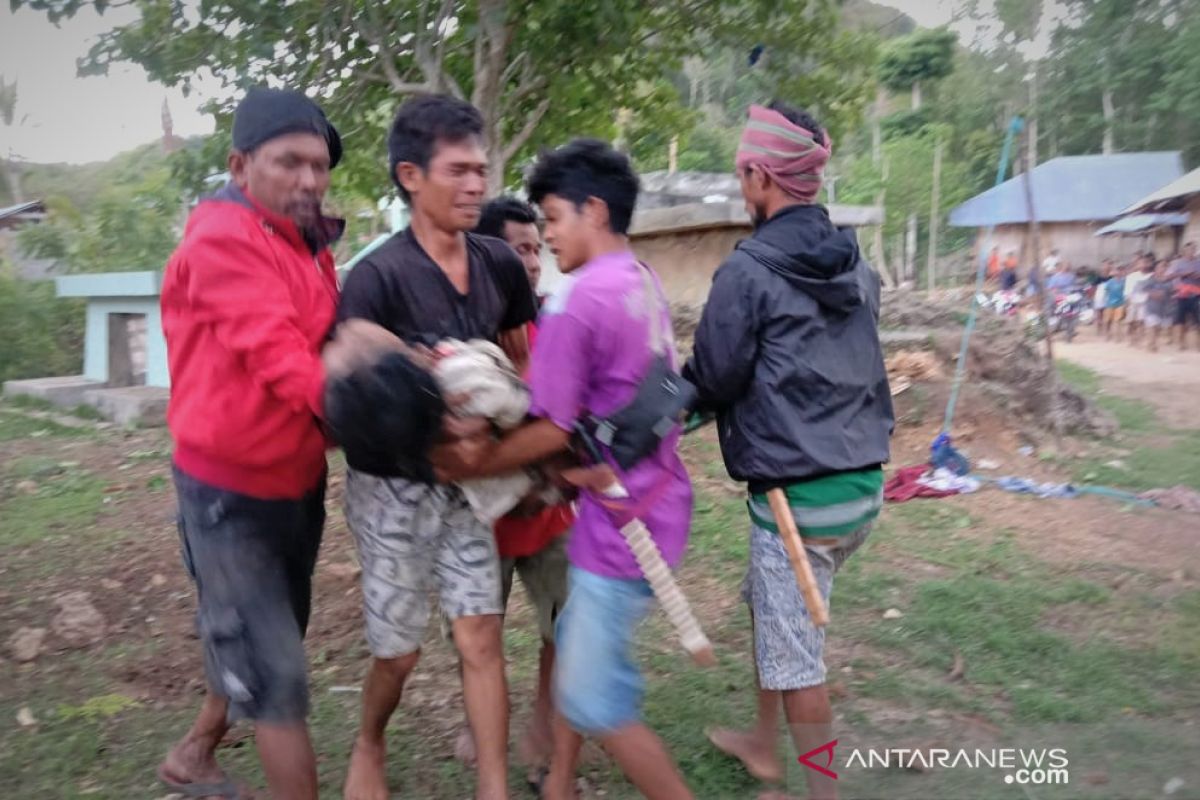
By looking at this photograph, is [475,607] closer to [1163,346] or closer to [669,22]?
[669,22]

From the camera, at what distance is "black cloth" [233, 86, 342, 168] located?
2.48 m

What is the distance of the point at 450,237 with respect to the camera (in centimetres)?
269

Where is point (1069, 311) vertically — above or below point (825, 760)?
above

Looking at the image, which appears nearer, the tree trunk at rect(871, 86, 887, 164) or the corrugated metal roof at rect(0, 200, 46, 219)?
the corrugated metal roof at rect(0, 200, 46, 219)

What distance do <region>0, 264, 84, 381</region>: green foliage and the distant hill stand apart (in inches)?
758

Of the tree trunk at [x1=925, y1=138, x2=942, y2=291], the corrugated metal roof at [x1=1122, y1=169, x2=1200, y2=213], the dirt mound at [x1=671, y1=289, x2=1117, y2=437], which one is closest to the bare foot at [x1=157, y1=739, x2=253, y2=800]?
the dirt mound at [x1=671, y1=289, x2=1117, y2=437]

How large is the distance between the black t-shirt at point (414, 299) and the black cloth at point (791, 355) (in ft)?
2.03

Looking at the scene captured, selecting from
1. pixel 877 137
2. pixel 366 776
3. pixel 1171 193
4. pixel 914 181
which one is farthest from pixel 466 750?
pixel 877 137

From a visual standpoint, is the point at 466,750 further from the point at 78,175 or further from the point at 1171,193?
the point at 78,175

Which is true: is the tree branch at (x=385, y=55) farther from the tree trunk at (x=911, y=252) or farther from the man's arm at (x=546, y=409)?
the tree trunk at (x=911, y=252)

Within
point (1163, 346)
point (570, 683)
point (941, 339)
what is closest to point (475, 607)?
point (570, 683)

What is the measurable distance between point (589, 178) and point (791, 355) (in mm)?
705

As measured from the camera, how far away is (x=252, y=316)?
2.29m

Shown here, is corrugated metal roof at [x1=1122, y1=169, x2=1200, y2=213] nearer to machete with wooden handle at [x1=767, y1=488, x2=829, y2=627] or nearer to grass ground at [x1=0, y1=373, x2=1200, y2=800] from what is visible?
grass ground at [x1=0, y1=373, x2=1200, y2=800]
